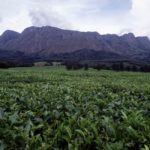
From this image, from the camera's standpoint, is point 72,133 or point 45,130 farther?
point 45,130

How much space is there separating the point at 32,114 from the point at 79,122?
153cm

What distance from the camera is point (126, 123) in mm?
7652

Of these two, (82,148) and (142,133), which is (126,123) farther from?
(82,148)

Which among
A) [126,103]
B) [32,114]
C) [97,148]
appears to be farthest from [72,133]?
[126,103]

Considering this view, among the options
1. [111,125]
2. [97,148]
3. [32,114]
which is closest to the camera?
[97,148]

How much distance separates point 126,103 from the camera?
1299cm

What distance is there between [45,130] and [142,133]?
80.2 inches

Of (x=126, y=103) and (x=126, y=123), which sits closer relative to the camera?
(x=126, y=123)

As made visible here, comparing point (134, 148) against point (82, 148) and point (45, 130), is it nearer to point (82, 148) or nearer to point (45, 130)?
point (82, 148)

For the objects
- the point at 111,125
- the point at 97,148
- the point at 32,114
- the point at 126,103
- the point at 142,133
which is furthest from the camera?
the point at 126,103

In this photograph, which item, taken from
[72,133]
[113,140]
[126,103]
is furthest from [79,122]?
[126,103]

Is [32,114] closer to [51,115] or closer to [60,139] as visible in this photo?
[51,115]

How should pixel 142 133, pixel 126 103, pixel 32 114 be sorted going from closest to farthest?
pixel 142 133 → pixel 32 114 → pixel 126 103

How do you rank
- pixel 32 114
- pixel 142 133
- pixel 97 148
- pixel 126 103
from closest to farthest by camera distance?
pixel 97 148, pixel 142 133, pixel 32 114, pixel 126 103
